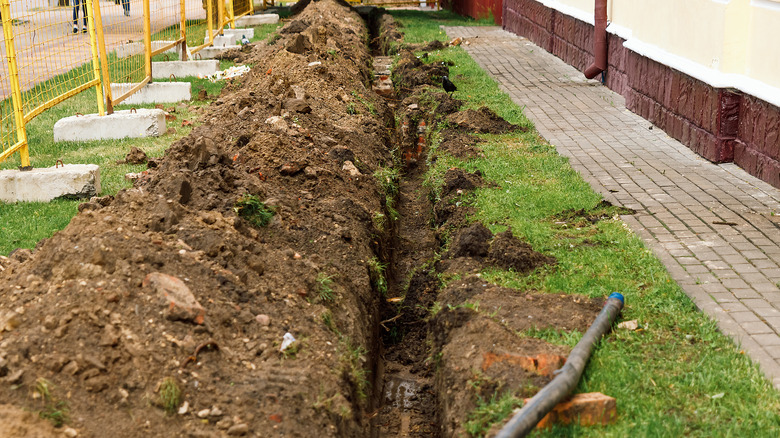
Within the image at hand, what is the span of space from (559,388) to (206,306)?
1.80 meters

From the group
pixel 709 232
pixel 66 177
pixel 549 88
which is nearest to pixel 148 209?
pixel 66 177

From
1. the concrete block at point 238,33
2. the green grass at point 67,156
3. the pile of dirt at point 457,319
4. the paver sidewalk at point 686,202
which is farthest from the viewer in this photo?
the concrete block at point 238,33

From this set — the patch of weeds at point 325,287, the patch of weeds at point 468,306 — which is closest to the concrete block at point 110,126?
the patch of weeds at point 325,287

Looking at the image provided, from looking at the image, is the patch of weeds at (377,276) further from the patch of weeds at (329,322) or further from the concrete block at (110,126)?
the concrete block at (110,126)

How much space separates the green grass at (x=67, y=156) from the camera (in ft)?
21.0

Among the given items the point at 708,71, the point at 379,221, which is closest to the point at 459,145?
the point at 379,221

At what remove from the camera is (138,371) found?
3.69 m

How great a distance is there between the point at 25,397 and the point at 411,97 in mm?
8935

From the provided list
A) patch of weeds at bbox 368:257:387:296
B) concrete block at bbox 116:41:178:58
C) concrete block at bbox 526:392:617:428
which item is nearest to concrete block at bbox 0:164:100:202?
patch of weeds at bbox 368:257:387:296

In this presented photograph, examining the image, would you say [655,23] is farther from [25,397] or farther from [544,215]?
[25,397]

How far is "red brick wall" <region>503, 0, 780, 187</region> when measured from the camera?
7539 millimetres

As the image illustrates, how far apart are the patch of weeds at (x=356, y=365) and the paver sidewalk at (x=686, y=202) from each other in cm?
204

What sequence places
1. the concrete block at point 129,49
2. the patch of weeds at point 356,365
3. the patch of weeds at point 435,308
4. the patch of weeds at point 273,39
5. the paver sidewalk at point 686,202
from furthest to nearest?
the patch of weeds at point 273,39
the concrete block at point 129,49
the patch of weeds at point 435,308
the paver sidewalk at point 686,202
the patch of weeds at point 356,365

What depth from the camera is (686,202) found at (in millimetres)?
6969
